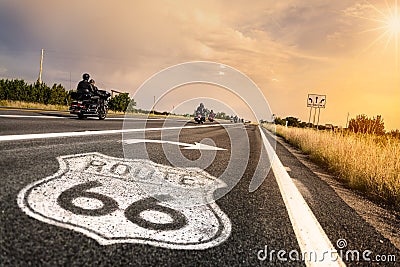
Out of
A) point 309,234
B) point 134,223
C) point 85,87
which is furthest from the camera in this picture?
point 85,87

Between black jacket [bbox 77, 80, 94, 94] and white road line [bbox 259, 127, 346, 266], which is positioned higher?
black jacket [bbox 77, 80, 94, 94]

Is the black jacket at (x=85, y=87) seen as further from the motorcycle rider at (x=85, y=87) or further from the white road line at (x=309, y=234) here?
the white road line at (x=309, y=234)

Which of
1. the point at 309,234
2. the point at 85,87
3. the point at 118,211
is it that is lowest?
the point at 309,234

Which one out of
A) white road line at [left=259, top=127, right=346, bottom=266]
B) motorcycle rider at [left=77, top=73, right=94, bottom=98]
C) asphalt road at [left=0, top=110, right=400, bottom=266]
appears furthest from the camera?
motorcycle rider at [left=77, top=73, right=94, bottom=98]

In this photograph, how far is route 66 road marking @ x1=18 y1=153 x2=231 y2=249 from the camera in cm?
184

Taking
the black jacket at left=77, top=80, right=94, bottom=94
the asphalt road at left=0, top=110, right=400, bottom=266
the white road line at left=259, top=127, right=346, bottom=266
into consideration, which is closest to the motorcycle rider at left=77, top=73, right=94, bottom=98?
the black jacket at left=77, top=80, right=94, bottom=94

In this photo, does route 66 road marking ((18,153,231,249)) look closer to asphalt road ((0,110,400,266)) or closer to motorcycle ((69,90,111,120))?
asphalt road ((0,110,400,266))

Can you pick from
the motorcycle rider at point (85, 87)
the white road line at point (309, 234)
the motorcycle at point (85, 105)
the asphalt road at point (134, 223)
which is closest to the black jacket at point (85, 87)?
the motorcycle rider at point (85, 87)

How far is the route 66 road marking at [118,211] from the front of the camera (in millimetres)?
1844

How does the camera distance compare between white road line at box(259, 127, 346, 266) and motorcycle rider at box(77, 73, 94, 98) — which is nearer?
white road line at box(259, 127, 346, 266)

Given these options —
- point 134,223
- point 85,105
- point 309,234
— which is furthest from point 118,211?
point 85,105

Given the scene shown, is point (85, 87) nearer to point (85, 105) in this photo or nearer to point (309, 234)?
point (85, 105)

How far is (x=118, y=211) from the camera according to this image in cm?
220

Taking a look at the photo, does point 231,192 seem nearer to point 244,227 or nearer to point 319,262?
point 244,227
